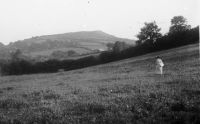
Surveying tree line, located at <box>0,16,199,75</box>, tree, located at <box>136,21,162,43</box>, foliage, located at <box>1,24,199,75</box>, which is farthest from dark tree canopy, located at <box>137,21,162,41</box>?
foliage, located at <box>1,24,199,75</box>

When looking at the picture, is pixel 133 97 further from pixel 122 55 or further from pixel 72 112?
pixel 122 55

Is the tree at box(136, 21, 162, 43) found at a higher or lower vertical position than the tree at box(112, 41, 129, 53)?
higher

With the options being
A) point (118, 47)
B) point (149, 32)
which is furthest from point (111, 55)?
point (149, 32)

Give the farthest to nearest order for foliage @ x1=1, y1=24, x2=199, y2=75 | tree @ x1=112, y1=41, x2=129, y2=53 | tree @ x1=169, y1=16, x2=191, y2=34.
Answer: tree @ x1=169, y1=16, x2=191, y2=34 → tree @ x1=112, y1=41, x2=129, y2=53 → foliage @ x1=1, y1=24, x2=199, y2=75

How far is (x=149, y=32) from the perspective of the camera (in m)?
111

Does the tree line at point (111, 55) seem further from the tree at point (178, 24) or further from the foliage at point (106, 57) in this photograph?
the tree at point (178, 24)

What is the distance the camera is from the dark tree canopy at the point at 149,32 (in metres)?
111

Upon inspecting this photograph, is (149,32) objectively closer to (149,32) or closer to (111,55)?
(149,32)

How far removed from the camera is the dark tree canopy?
11081 centimetres

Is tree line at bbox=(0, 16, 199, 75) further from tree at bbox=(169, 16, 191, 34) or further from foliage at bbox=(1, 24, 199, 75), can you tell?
tree at bbox=(169, 16, 191, 34)

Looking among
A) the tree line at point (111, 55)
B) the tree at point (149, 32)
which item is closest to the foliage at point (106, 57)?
the tree line at point (111, 55)

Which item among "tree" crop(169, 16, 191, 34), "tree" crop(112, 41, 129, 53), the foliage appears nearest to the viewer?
the foliage

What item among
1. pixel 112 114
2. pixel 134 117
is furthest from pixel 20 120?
pixel 134 117

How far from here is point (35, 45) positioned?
176875 mm
